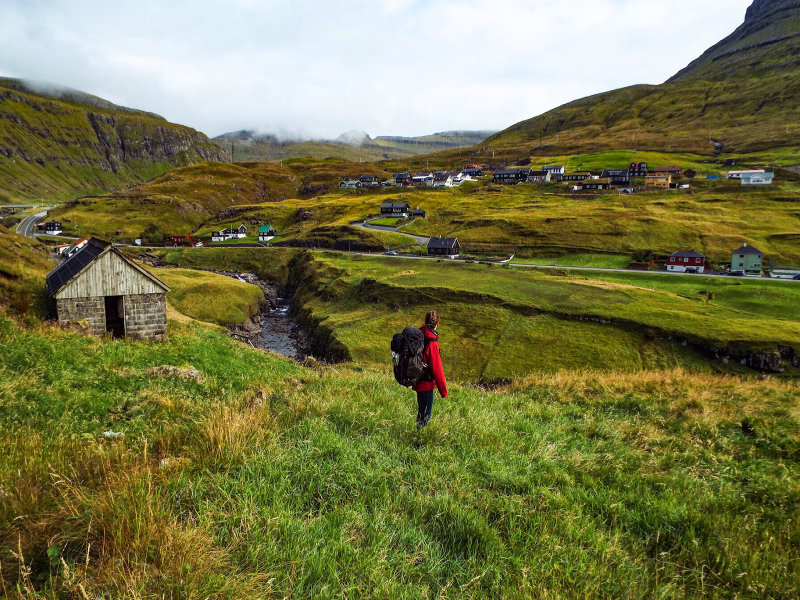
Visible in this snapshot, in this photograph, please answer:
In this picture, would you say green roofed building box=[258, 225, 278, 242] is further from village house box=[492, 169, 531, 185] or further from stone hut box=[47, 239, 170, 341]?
stone hut box=[47, 239, 170, 341]

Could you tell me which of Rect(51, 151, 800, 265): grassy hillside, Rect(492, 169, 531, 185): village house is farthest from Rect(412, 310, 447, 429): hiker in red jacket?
Rect(492, 169, 531, 185): village house

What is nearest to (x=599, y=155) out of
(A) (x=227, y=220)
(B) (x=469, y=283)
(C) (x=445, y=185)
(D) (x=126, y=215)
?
(C) (x=445, y=185)

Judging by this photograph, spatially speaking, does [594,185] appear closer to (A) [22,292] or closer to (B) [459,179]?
(B) [459,179]

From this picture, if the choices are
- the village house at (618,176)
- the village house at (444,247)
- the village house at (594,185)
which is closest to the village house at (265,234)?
the village house at (444,247)

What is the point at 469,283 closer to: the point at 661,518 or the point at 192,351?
the point at 192,351

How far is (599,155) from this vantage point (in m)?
185

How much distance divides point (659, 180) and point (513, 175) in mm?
55518

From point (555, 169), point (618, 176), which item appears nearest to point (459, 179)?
point (555, 169)

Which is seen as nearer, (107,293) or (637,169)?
(107,293)

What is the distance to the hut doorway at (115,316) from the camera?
23984 mm

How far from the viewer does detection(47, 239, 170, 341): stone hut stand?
866 inches

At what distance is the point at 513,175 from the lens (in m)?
173

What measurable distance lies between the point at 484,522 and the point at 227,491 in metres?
3.21

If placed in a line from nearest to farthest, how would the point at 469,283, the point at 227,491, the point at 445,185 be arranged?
the point at 227,491 < the point at 469,283 < the point at 445,185
